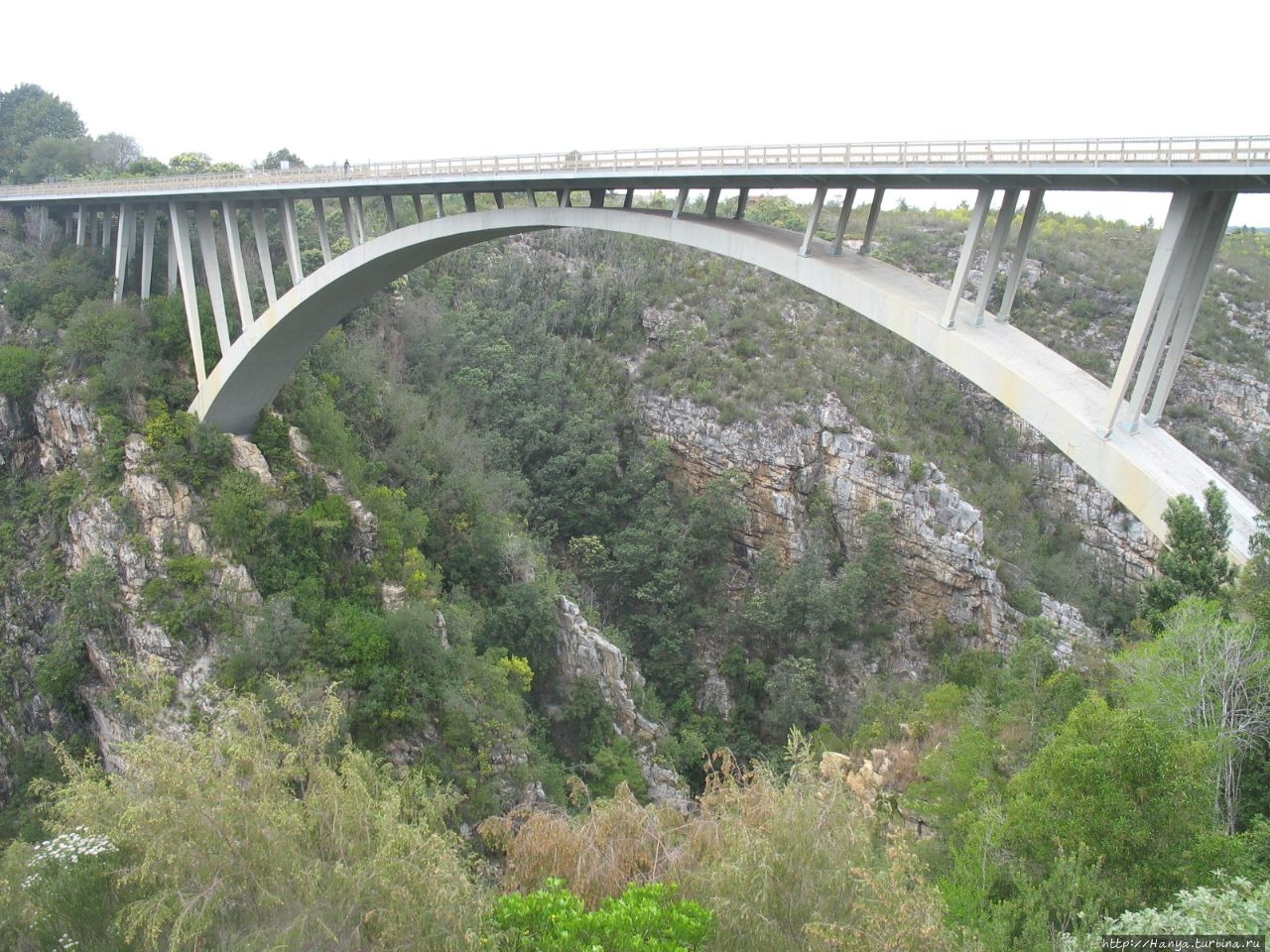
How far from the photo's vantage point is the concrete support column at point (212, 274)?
22953 millimetres

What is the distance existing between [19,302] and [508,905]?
88.8ft

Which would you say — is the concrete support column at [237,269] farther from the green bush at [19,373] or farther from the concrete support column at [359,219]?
the green bush at [19,373]

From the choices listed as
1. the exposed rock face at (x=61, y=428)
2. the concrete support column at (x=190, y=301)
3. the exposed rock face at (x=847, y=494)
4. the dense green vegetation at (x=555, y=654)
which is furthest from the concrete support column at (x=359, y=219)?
the exposed rock face at (x=847, y=494)

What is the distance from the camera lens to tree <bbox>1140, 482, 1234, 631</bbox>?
11898 mm

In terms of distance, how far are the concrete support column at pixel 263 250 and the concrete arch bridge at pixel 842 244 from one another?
0.08 m

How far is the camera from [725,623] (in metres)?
31.8

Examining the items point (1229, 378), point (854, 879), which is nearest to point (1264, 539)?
point (854, 879)

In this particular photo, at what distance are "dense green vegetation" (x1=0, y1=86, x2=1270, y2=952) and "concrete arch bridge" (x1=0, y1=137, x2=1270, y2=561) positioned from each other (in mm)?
1484

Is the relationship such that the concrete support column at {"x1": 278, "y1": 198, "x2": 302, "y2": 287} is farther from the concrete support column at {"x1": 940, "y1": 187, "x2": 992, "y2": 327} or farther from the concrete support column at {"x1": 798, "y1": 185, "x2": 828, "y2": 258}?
the concrete support column at {"x1": 940, "y1": 187, "x2": 992, "y2": 327}

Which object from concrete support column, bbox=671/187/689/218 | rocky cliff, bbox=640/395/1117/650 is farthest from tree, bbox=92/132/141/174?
concrete support column, bbox=671/187/689/218

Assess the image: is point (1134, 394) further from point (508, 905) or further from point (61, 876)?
point (61, 876)

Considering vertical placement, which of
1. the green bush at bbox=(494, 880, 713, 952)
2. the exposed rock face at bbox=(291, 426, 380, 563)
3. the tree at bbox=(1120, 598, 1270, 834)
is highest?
the tree at bbox=(1120, 598, 1270, 834)

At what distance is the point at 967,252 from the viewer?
1357cm

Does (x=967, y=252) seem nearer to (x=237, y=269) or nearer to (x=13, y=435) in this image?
(x=237, y=269)
